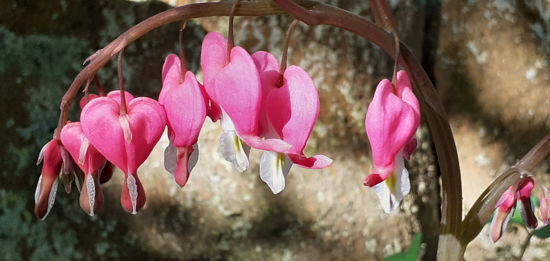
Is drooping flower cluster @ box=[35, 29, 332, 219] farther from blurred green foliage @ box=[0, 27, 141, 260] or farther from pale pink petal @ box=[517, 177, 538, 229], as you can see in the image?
blurred green foliage @ box=[0, 27, 141, 260]

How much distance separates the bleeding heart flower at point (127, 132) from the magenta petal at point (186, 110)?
1 centimetres

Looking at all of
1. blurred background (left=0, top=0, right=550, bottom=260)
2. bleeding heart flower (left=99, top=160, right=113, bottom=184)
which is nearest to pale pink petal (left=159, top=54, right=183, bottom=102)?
bleeding heart flower (left=99, top=160, right=113, bottom=184)

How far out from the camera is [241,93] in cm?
61

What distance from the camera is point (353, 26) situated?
2.33 ft

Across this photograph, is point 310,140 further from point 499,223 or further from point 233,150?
point 233,150

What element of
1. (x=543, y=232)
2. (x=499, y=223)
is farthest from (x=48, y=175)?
(x=543, y=232)

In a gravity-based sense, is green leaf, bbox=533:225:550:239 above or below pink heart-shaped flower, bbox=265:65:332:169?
below

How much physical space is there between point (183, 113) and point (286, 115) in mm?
105

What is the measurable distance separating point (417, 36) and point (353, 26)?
3.06 ft

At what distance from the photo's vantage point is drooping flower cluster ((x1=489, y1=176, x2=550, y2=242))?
820 millimetres

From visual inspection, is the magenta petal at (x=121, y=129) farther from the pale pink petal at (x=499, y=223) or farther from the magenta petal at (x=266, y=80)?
the pale pink petal at (x=499, y=223)


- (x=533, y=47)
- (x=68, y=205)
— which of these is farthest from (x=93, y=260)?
(x=533, y=47)

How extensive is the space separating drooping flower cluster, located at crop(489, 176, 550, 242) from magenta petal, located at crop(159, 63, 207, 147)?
441mm

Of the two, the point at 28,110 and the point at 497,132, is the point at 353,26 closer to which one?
the point at 497,132
